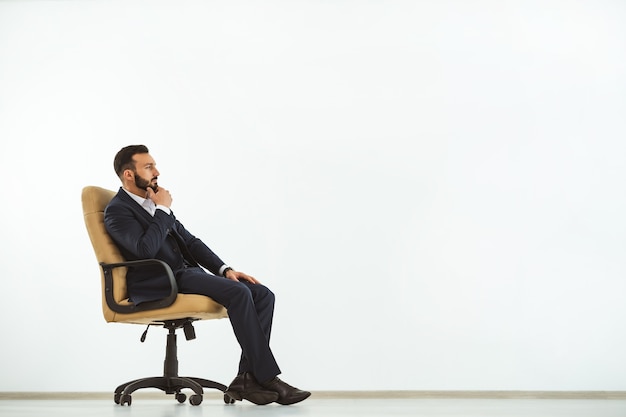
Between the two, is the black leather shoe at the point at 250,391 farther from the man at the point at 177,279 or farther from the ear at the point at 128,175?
the ear at the point at 128,175

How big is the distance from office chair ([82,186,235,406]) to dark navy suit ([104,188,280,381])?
47 mm

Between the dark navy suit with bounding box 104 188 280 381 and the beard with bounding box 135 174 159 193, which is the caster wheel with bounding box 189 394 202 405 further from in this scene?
the beard with bounding box 135 174 159 193

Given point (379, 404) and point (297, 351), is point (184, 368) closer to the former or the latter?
point (297, 351)

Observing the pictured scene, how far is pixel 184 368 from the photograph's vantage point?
16.1ft

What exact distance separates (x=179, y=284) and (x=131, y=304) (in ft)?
0.83

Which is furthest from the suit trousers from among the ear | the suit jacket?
the ear

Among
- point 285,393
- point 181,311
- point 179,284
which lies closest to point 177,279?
point 179,284

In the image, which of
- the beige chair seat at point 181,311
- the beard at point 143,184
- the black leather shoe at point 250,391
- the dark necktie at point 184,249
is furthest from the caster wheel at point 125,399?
the beard at point 143,184

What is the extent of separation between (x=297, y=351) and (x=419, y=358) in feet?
2.55

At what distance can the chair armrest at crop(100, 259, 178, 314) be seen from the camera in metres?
3.63

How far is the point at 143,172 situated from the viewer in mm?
3932

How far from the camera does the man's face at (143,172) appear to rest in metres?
3.93

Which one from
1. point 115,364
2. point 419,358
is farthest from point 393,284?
point 115,364

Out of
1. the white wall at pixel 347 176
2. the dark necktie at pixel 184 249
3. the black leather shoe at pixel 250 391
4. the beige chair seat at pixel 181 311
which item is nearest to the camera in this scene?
the black leather shoe at pixel 250 391
